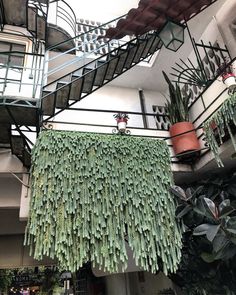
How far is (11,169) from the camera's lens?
454 centimetres

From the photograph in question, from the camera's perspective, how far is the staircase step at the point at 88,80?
4.60 meters

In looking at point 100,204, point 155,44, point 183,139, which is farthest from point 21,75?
point 183,139

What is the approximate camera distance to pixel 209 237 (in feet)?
10.7

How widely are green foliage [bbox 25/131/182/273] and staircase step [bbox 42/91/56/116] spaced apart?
0.52 m

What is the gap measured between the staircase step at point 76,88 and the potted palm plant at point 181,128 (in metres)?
2.02

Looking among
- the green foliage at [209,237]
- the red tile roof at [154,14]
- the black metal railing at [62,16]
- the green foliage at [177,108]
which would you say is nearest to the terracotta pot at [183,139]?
the green foliage at [177,108]

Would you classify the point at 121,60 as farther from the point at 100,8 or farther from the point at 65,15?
the point at 100,8

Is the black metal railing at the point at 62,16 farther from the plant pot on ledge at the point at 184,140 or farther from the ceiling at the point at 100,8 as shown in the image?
the plant pot on ledge at the point at 184,140

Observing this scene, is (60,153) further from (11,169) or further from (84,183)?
A: (11,169)

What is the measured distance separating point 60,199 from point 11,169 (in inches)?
52.2

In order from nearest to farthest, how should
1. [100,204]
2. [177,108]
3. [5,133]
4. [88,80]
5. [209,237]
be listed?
[209,237] → [100,204] → [5,133] → [88,80] → [177,108]

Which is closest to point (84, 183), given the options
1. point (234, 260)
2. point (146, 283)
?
A: point (234, 260)

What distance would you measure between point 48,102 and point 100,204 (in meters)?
1.93

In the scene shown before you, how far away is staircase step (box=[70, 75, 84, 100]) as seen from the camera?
14.6 feet
